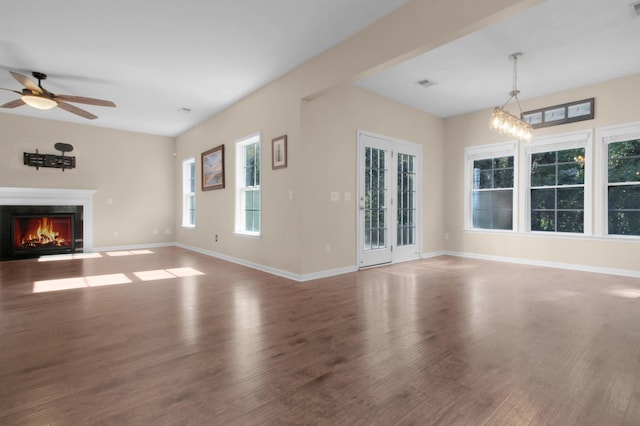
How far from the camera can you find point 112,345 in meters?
2.26

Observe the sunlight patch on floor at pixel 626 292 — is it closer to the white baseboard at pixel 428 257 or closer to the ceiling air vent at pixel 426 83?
the white baseboard at pixel 428 257

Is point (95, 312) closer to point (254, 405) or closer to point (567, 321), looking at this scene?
point (254, 405)

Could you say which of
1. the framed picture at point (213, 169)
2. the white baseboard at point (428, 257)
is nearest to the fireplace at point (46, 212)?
the white baseboard at point (428, 257)

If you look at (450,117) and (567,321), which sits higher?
(450,117)

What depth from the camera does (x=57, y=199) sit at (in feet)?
21.8

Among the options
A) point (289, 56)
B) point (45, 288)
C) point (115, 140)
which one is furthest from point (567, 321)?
point (115, 140)

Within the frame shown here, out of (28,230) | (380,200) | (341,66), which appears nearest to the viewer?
(341,66)

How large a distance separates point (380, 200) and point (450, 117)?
273 cm

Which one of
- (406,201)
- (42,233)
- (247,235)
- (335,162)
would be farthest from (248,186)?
(42,233)

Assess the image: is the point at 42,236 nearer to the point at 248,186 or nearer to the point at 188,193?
the point at 188,193

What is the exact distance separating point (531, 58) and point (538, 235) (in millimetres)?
2936

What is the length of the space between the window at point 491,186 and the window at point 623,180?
1271mm

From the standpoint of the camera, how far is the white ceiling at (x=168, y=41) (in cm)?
302

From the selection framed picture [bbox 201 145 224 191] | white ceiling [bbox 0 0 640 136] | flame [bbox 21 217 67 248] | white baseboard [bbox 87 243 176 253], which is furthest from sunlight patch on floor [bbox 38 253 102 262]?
white ceiling [bbox 0 0 640 136]
